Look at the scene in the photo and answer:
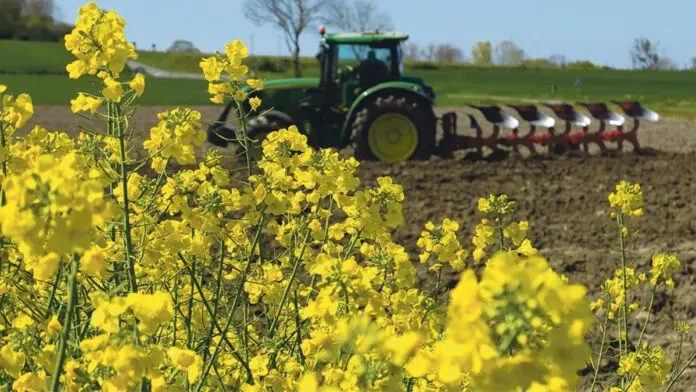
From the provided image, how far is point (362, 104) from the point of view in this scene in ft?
41.9

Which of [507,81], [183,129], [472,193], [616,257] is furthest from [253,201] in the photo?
[507,81]

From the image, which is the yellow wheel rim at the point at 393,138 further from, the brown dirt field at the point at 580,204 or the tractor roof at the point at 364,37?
the tractor roof at the point at 364,37

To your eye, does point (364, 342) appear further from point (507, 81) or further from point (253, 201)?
point (507, 81)

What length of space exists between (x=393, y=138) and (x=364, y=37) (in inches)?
62.5

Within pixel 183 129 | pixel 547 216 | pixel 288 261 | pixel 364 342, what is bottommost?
pixel 547 216

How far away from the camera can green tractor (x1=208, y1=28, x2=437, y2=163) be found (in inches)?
504

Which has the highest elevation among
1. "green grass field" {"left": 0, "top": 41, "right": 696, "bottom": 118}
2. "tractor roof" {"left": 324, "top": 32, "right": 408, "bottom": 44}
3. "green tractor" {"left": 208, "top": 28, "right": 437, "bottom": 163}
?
"tractor roof" {"left": 324, "top": 32, "right": 408, "bottom": 44}

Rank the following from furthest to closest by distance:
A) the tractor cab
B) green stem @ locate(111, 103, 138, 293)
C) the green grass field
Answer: the green grass field < the tractor cab < green stem @ locate(111, 103, 138, 293)

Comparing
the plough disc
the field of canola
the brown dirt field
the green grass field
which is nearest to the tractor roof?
the plough disc

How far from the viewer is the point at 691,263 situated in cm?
719

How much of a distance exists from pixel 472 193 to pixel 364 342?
916 centimetres

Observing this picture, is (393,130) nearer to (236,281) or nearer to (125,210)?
(236,281)

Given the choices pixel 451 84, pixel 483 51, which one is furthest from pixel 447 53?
pixel 451 84

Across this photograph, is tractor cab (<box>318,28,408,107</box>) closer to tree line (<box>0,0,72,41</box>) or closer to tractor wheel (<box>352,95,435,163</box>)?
tractor wheel (<box>352,95,435,163</box>)
